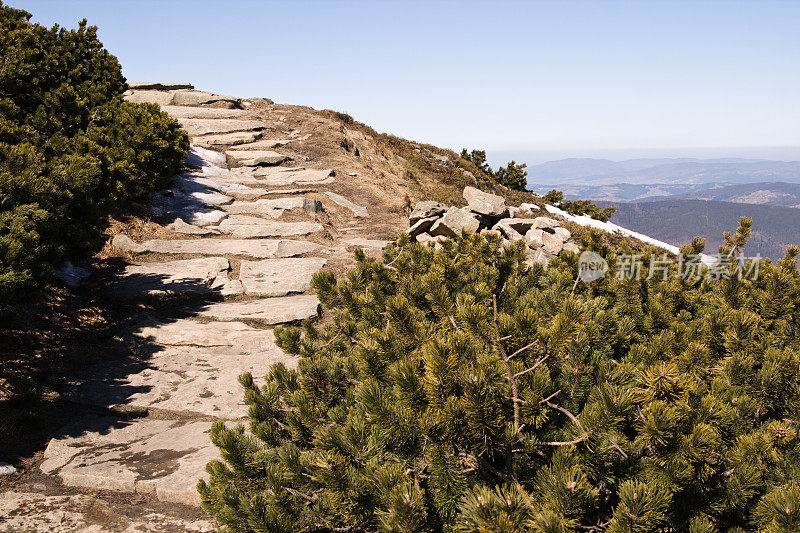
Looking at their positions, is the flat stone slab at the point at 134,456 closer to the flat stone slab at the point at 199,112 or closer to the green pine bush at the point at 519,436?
the green pine bush at the point at 519,436

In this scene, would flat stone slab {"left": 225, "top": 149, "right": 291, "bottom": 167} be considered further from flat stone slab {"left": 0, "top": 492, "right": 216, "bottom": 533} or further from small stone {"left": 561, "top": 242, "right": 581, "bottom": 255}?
flat stone slab {"left": 0, "top": 492, "right": 216, "bottom": 533}

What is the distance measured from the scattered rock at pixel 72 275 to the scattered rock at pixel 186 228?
98.4 inches

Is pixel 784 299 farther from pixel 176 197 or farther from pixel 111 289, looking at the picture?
pixel 176 197

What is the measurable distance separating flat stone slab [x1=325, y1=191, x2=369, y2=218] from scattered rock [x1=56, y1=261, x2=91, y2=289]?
672cm

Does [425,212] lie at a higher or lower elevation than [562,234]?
higher

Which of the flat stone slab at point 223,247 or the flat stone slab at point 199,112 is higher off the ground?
the flat stone slab at point 199,112

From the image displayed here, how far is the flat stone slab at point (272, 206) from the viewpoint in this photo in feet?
36.8

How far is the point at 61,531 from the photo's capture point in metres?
2.89

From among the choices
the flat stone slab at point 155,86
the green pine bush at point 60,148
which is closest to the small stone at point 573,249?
the green pine bush at point 60,148

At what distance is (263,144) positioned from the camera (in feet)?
54.9

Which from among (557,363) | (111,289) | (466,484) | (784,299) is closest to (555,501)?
(466,484)

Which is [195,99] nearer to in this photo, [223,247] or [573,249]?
[223,247]

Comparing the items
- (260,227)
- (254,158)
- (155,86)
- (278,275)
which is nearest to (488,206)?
(260,227)

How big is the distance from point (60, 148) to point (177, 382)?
10.9 ft
